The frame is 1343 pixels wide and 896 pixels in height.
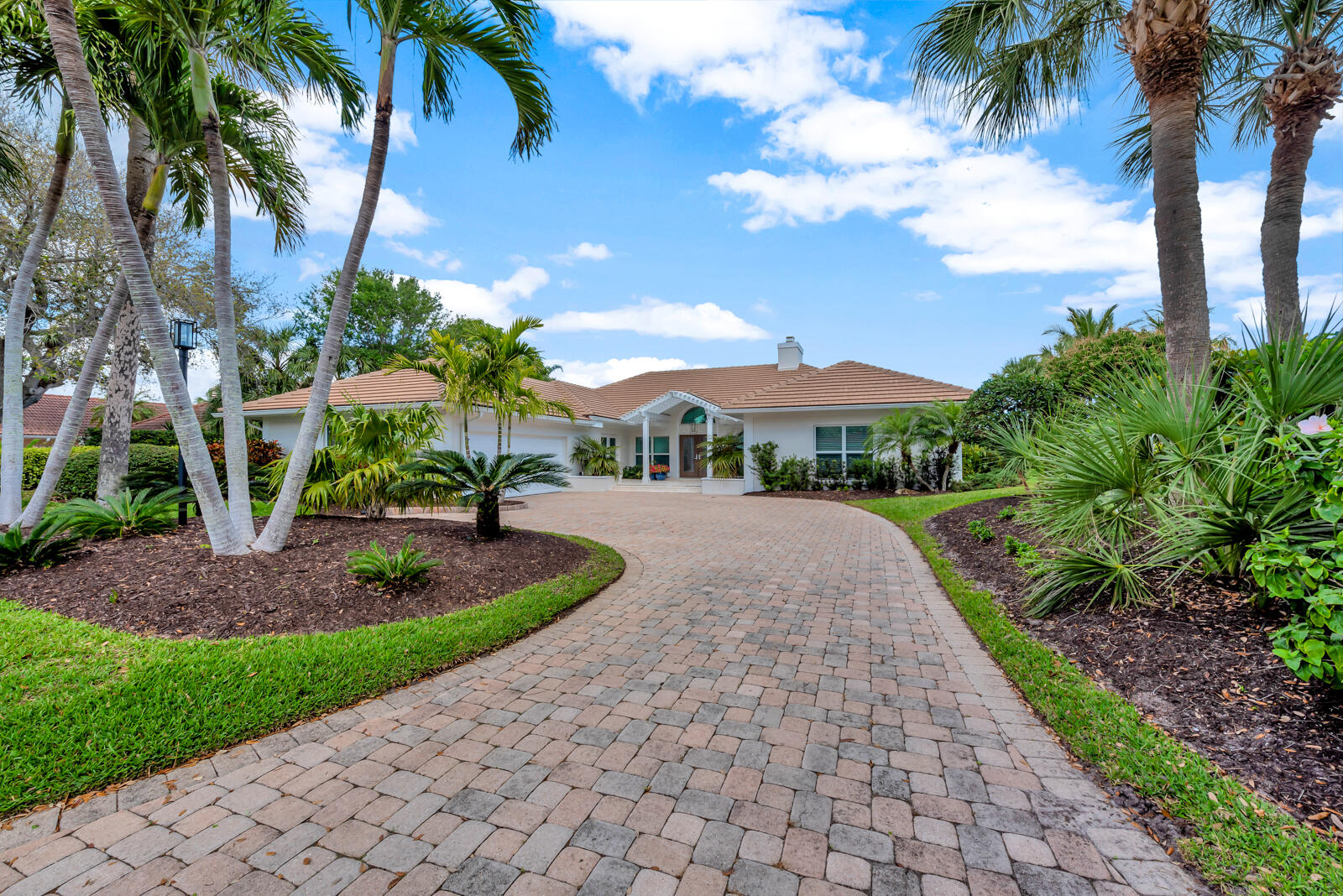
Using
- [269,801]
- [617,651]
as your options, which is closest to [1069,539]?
[617,651]

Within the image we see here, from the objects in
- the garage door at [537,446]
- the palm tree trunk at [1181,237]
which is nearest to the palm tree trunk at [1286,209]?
the palm tree trunk at [1181,237]

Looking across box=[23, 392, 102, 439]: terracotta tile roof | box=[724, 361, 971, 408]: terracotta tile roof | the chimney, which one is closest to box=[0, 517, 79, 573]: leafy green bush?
box=[724, 361, 971, 408]: terracotta tile roof

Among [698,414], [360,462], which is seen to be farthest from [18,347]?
[698,414]

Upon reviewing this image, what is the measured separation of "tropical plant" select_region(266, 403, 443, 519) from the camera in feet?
26.2

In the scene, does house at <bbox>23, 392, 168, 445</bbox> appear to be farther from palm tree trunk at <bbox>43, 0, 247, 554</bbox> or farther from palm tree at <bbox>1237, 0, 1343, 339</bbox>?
palm tree at <bbox>1237, 0, 1343, 339</bbox>

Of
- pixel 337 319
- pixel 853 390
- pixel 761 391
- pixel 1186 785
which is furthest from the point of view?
pixel 761 391

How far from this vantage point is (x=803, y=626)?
4.85 meters

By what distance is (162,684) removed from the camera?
3.26 metres

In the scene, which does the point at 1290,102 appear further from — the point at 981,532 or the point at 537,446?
the point at 537,446

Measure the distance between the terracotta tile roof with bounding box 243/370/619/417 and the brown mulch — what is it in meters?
11.4

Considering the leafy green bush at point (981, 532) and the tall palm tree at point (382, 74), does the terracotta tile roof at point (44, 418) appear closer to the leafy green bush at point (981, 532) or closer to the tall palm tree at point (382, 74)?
the tall palm tree at point (382, 74)

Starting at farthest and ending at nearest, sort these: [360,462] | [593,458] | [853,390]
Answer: [593,458] < [853,390] < [360,462]

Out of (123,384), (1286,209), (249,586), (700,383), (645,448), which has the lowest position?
(249,586)

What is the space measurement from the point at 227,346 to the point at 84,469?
48.4 ft
